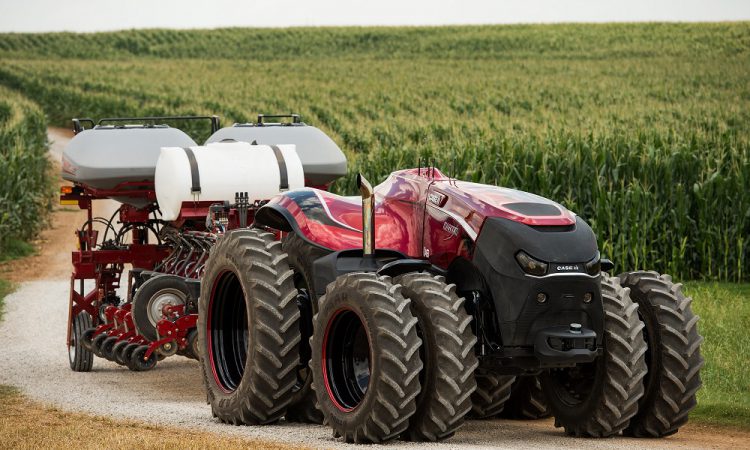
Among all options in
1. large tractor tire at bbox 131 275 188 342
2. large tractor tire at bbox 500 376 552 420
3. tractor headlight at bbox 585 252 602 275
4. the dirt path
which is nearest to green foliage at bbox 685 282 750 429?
the dirt path

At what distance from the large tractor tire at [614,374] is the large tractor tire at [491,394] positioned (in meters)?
0.79

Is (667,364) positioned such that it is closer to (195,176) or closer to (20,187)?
(195,176)

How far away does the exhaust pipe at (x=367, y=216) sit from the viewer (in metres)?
9.36

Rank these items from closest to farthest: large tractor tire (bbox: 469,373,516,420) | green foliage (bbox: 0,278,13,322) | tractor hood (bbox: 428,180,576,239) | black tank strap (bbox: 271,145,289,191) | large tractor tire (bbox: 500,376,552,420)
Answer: tractor hood (bbox: 428,180,576,239)
large tractor tire (bbox: 469,373,516,420)
large tractor tire (bbox: 500,376,552,420)
black tank strap (bbox: 271,145,289,191)
green foliage (bbox: 0,278,13,322)

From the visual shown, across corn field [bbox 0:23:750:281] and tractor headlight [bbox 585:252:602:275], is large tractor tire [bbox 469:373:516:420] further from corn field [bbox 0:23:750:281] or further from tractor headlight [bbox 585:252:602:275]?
corn field [bbox 0:23:750:281]

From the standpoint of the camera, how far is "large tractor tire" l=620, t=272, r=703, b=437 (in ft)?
30.4

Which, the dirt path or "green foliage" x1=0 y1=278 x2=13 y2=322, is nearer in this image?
the dirt path

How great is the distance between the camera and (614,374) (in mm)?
9008

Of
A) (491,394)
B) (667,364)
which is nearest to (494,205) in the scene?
(667,364)

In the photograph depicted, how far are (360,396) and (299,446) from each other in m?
0.83

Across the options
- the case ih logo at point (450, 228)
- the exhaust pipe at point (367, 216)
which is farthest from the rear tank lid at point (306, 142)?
the case ih logo at point (450, 228)

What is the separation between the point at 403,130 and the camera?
31.0 m

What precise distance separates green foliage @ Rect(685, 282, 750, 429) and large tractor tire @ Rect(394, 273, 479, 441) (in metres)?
3.40

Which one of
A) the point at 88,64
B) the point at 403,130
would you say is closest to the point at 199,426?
the point at 403,130
